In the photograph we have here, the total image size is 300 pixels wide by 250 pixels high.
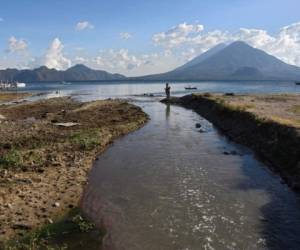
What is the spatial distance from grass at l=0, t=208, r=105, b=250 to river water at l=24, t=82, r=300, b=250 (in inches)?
26.2

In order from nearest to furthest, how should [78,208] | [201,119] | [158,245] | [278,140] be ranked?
1. [158,245]
2. [78,208]
3. [278,140]
4. [201,119]

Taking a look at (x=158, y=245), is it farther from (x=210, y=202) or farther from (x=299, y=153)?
(x=299, y=153)

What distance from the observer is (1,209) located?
53.9 feet

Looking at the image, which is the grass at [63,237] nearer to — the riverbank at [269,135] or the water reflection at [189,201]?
the water reflection at [189,201]

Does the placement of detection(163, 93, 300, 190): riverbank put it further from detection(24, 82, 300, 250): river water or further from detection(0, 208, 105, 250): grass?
detection(0, 208, 105, 250): grass

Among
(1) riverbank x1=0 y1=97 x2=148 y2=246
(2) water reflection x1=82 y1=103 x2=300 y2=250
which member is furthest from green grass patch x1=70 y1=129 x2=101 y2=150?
(2) water reflection x1=82 y1=103 x2=300 y2=250

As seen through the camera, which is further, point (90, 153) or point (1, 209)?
point (90, 153)

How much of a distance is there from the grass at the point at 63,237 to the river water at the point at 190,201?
0.66 meters

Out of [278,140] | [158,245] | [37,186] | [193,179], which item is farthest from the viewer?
[278,140]

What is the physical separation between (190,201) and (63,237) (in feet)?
21.4

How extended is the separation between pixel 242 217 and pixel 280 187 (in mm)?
5407

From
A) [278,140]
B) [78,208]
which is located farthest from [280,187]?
[78,208]

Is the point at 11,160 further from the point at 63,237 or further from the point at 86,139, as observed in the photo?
the point at 63,237

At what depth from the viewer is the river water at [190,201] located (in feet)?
47.3
